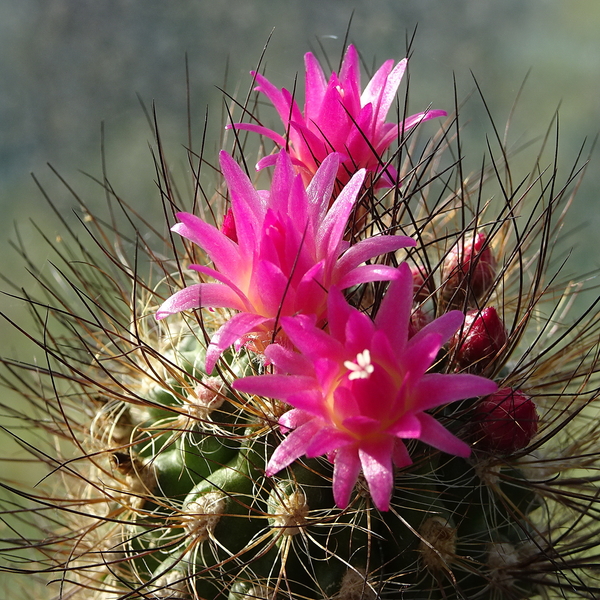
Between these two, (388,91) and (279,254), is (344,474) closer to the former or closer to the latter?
(279,254)

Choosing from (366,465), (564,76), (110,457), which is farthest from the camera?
(564,76)

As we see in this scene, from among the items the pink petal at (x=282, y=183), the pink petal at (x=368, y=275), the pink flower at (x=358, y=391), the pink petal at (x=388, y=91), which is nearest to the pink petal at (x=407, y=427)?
the pink flower at (x=358, y=391)

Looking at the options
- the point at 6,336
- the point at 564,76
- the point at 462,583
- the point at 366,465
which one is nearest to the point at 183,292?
the point at 366,465

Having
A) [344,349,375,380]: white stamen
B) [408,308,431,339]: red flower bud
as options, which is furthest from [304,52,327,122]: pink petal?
[344,349,375,380]: white stamen

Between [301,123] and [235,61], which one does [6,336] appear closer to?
[235,61]

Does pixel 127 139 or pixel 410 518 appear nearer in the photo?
pixel 410 518

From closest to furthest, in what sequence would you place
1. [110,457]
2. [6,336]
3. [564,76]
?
[110,457]
[6,336]
[564,76]
